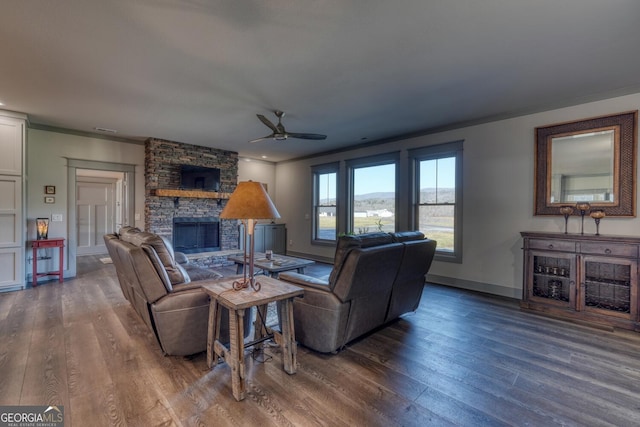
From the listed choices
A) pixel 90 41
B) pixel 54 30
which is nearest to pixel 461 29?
pixel 90 41

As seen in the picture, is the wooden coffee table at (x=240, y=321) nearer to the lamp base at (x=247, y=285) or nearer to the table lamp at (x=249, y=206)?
the lamp base at (x=247, y=285)

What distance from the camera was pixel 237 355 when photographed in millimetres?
1935

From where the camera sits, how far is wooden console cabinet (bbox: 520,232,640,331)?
309 cm

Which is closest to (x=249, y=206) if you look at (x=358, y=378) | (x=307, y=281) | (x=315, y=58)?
(x=307, y=281)

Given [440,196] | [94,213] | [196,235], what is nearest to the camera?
[440,196]

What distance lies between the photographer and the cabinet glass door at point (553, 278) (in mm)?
3409

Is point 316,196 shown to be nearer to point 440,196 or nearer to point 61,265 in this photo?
point 440,196

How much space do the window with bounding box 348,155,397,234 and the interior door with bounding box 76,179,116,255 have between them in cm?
724

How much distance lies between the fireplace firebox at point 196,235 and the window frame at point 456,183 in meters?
4.51

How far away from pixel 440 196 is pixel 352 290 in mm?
3341

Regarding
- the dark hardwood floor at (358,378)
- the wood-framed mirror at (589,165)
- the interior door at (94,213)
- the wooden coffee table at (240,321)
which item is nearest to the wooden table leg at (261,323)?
the wooden coffee table at (240,321)

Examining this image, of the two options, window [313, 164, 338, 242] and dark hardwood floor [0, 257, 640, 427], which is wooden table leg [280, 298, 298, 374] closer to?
dark hardwood floor [0, 257, 640, 427]

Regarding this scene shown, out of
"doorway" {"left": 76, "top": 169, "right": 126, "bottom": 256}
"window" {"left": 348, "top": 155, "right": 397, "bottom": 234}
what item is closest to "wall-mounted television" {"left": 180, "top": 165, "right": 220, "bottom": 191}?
"doorway" {"left": 76, "top": 169, "right": 126, "bottom": 256}

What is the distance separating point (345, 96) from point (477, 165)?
8.06ft
